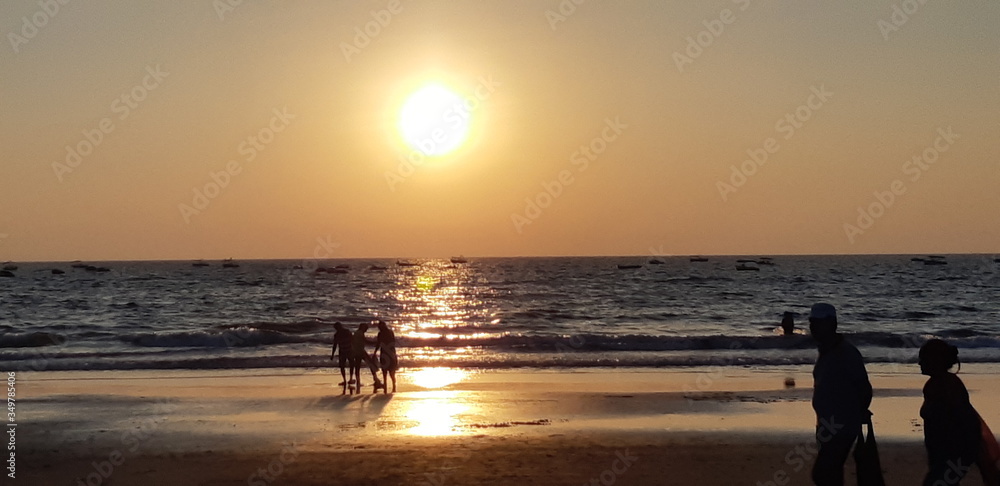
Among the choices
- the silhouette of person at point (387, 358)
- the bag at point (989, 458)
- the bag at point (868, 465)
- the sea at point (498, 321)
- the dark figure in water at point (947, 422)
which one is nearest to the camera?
the dark figure in water at point (947, 422)

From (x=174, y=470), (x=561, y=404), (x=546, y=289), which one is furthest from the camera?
(x=546, y=289)

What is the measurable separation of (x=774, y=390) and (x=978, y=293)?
199 feet

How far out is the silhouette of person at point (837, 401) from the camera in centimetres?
734

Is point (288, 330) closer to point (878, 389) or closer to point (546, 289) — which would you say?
point (878, 389)

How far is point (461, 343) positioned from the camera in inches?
1444

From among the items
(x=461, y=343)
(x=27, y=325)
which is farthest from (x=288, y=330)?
(x=27, y=325)

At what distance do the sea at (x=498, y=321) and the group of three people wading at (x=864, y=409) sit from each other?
19.1m

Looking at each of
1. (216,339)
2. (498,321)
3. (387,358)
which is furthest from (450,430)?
(498,321)

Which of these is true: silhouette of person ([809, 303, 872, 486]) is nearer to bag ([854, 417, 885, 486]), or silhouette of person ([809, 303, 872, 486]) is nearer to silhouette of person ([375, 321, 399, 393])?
bag ([854, 417, 885, 486])

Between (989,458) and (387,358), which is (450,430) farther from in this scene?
(989,458)

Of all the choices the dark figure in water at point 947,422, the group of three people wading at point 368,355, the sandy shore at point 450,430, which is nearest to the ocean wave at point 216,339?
the sandy shore at point 450,430

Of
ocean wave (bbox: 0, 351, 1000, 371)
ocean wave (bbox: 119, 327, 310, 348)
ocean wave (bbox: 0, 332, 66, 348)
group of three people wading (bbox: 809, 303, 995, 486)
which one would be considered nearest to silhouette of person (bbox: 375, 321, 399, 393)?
ocean wave (bbox: 0, 351, 1000, 371)

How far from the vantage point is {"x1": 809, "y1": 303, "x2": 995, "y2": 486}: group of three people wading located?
7.01m

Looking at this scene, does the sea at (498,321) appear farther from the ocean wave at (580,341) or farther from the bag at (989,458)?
the bag at (989,458)
